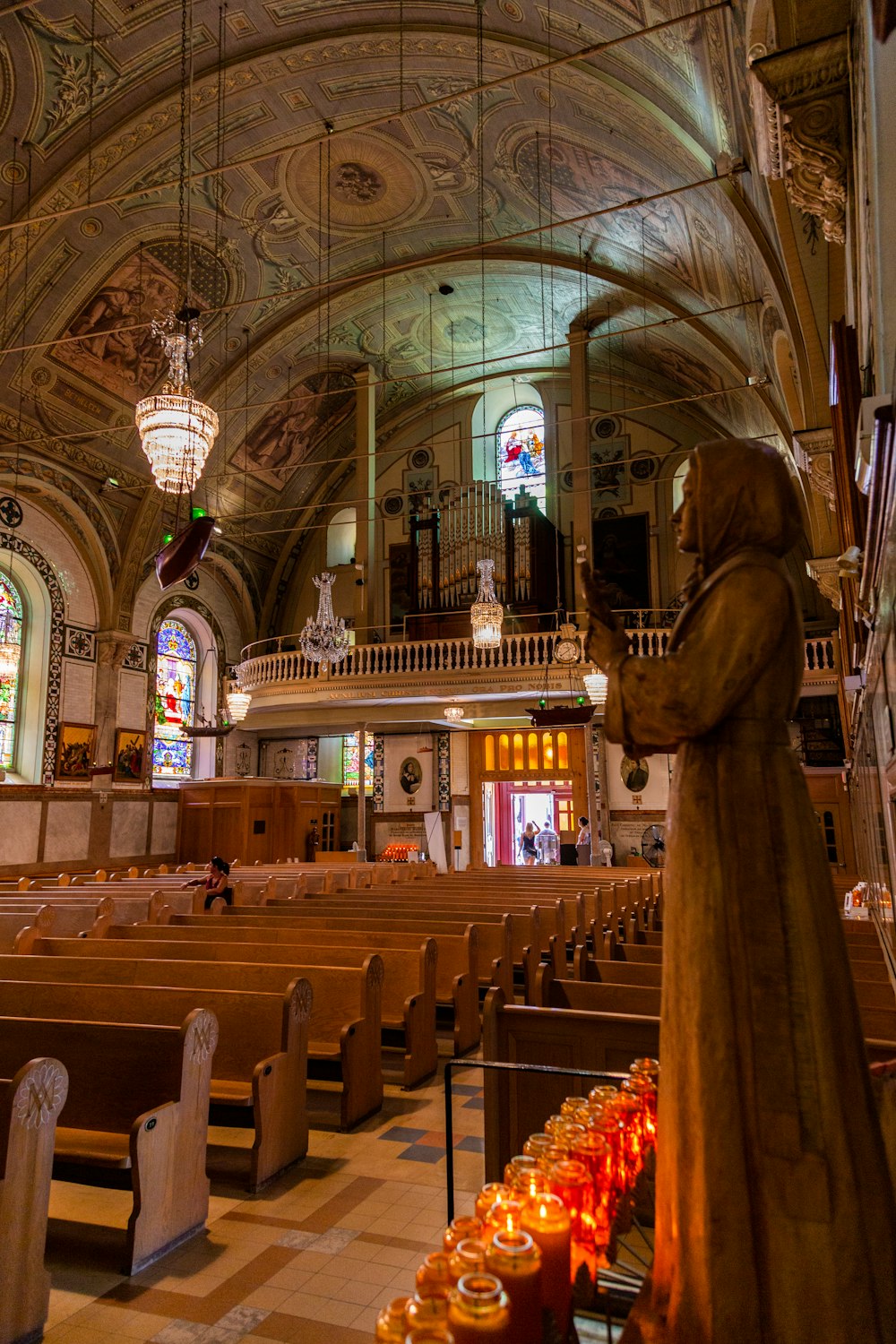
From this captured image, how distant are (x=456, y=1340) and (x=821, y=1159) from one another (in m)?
0.60

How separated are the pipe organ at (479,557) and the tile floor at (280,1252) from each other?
13251 mm

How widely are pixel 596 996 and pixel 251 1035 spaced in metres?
1.57

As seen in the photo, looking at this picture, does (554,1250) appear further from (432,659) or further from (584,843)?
(584,843)

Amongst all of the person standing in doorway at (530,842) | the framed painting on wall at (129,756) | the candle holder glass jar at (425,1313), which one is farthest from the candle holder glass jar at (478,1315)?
the framed painting on wall at (129,756)

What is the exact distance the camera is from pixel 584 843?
15477 mm

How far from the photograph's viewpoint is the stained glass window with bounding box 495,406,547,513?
18.9 m

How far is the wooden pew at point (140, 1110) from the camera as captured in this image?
2.83m

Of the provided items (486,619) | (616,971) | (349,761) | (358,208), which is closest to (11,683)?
(349,761)

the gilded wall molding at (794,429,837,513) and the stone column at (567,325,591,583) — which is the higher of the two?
the stone column at (567,325,591,583)

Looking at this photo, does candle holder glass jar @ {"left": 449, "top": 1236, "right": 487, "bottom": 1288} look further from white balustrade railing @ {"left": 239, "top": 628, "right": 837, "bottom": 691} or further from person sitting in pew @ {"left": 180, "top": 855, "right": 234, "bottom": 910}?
white balustrade railing @ {"left": 239, "top": 628, "right": 837, "bottom": 691}

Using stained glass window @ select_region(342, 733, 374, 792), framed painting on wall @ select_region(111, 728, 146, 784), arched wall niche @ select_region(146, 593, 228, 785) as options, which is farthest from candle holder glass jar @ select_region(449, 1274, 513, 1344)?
stained glass window @ select_region(342, 733, 374, 792)

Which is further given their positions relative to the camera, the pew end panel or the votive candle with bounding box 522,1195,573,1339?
the pew end panel

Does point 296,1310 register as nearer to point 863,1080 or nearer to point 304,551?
point 863,1080

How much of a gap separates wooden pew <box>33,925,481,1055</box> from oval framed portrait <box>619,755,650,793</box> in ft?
34.1
